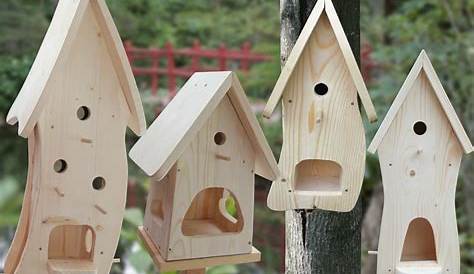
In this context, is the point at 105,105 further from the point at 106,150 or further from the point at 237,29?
the point at 237,29

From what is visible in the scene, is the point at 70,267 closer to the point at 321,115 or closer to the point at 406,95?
the point at 321,115

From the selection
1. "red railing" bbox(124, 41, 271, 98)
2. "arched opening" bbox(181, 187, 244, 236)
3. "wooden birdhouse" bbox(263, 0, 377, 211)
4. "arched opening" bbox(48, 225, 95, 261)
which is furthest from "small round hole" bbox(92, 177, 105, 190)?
"red railing" bbox(124, 41, 271, 98)

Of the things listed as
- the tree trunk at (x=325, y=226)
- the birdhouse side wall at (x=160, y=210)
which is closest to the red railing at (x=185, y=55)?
the tree trunk at (x=325, y=226)

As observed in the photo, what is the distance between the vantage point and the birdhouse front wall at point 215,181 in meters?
1.24

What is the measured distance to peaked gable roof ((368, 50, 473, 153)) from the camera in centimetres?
134

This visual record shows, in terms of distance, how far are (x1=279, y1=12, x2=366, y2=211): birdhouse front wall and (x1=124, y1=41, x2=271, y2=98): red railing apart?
10.7 ft

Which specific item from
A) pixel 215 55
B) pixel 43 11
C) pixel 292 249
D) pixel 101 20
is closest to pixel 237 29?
pixel 215 55

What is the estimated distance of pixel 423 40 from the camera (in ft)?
12.2

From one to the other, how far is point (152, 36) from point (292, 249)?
4018 millimetres

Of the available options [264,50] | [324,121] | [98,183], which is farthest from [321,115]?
[264,50]

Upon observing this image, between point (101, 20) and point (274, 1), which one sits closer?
point (101, 20)

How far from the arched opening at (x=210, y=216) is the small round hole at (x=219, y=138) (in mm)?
129

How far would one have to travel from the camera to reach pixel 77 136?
1.18 meters

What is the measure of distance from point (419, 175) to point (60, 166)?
0.74 metres
